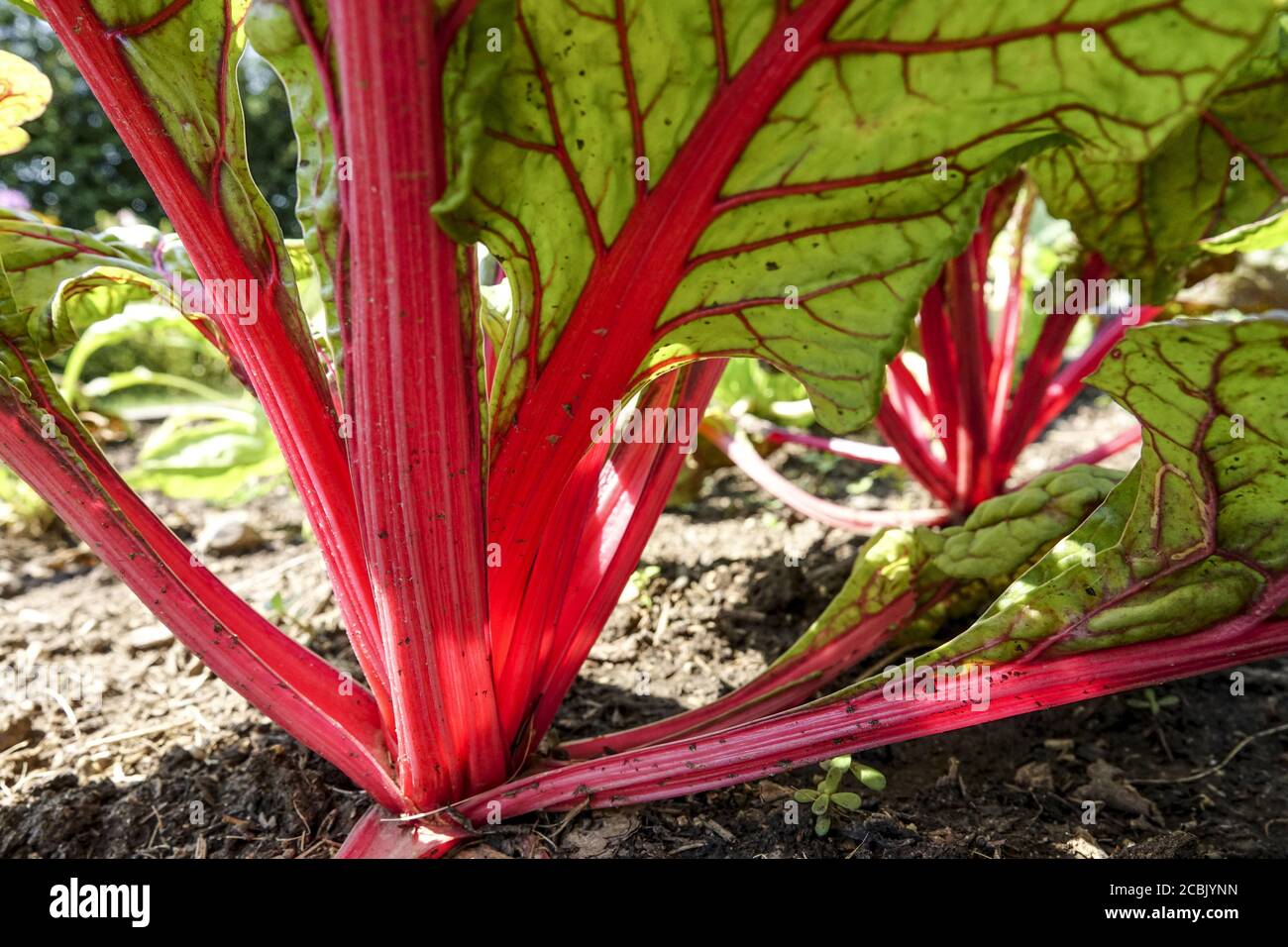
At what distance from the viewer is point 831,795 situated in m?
1.30

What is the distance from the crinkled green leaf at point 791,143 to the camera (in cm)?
90

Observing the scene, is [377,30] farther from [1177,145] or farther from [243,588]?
[243,588]

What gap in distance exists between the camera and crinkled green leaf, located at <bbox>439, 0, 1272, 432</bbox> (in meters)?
0.90

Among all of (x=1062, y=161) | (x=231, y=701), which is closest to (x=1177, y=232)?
(x=1062, y=161)

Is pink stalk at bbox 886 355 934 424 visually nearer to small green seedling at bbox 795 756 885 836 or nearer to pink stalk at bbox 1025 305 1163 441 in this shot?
pink stalk at bbox 1025 305 1163 441

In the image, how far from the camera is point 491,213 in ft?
3.31

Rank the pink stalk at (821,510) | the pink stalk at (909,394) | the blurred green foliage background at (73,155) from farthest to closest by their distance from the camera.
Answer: the blurred green foliage background at (73,155) → the pink stalk at (909,394) → the pink stalk at (821,510)

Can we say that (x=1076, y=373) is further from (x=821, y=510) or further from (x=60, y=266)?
(x=60, y=266)

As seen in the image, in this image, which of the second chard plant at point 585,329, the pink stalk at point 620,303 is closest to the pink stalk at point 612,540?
the second chard plant at point 585,329

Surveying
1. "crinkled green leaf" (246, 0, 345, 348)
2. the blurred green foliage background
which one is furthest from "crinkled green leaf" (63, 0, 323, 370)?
the blurred green foliage background

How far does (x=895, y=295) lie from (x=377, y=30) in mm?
588

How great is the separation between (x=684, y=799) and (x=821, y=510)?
45.7 inches

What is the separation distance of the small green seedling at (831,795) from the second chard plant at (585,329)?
8 centimetres

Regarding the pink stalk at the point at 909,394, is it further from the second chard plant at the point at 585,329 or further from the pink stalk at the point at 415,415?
the pink stalk at the point at 415,415
